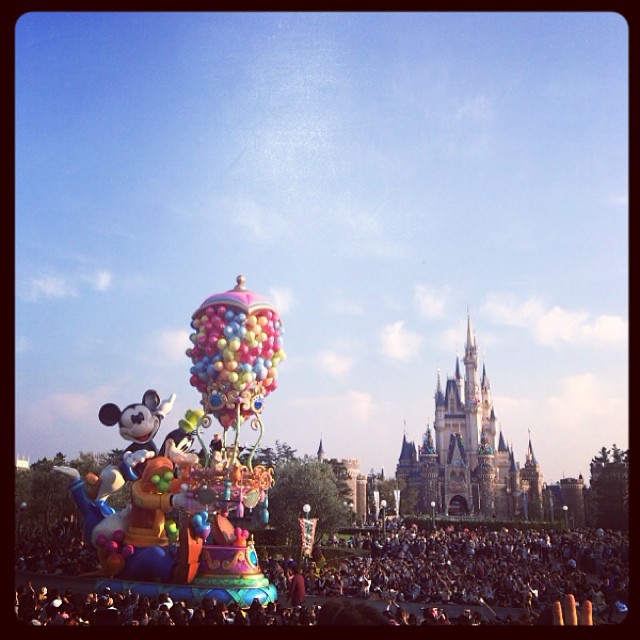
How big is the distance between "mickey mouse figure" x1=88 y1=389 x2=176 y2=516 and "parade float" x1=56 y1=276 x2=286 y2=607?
26 millimetres

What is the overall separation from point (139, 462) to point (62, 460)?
32.1 meters

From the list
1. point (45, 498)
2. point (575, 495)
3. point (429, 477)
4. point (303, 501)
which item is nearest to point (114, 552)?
point (303, 501)

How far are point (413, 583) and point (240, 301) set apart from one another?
8.85 m

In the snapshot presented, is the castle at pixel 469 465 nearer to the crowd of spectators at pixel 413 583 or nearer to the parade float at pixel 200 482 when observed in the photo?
the crowd of spectators at pixel 413 583

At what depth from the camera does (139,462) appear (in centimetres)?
1723

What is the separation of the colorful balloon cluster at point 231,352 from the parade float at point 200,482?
0.03 meters

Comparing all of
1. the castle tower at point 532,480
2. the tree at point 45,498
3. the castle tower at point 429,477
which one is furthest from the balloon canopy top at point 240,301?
the castle tower at point 532,480

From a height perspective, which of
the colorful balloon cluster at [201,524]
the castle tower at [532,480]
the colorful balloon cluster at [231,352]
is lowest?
the castle tower at [532,480]

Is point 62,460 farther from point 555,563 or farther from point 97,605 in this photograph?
point 97,605

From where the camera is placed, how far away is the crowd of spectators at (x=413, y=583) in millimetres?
10117

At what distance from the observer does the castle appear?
75438 mm

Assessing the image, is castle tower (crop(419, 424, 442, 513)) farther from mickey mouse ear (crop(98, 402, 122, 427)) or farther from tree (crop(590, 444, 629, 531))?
mickey mouse ear (crop(98, 402, 122, 427))

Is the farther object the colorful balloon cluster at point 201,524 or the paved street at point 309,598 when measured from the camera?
the colorful balloon cluster at point 201,524
